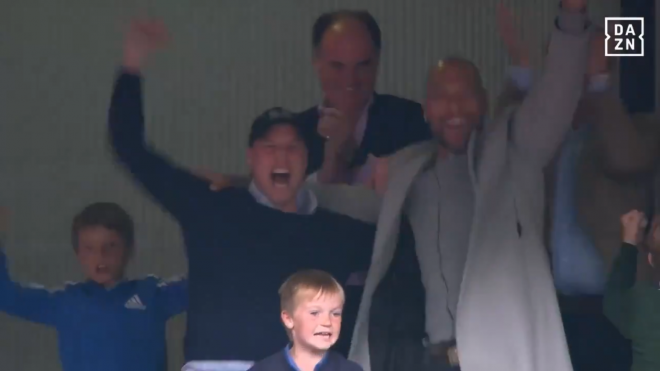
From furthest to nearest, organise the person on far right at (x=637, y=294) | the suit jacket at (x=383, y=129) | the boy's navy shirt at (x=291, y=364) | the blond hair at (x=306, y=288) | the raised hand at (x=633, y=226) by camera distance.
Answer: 1. the suit jacket at (x=383, y=129)
2. the raised hand at (x=633, y=226)
3. the person on far right at (x=637, y=294)
4. the blond hair at (x=306, y=288)
5. the boy's navy shirt at (x=291, y=364)

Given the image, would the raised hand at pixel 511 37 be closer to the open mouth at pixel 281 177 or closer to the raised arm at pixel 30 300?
the open mouth at pixel 281 177

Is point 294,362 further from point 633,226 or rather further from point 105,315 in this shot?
point 633,226

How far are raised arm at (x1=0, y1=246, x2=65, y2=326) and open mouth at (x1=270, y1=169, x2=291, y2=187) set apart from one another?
2.83 feet

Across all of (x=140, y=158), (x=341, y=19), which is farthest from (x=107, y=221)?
(x=341, y=19)

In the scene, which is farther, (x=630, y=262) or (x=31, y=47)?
(x=31, y=47)

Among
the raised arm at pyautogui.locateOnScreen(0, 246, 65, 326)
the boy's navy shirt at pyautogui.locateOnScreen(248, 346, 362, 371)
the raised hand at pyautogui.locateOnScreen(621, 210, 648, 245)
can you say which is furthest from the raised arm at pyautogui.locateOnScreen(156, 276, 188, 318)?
the raised hand at pyautogui.locateOnScreen(621, 210, 648, 245)

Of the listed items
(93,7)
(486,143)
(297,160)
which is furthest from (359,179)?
(93,7)

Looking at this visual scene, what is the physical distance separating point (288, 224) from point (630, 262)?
1.20 meters

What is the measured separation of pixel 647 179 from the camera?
11.2ft

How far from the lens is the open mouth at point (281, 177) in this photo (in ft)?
11.3

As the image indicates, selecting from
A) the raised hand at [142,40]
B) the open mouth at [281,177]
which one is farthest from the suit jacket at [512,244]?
the raised hand at [142,40]

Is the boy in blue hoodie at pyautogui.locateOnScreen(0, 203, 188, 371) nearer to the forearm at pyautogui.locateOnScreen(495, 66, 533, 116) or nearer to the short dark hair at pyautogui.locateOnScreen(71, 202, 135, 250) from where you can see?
the short dark hair at pyautogui.locateOnScreen(71, 202, 135, 250)

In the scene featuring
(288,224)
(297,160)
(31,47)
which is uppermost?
(31,47)

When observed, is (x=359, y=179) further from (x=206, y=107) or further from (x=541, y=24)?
(x=541, y=24)
